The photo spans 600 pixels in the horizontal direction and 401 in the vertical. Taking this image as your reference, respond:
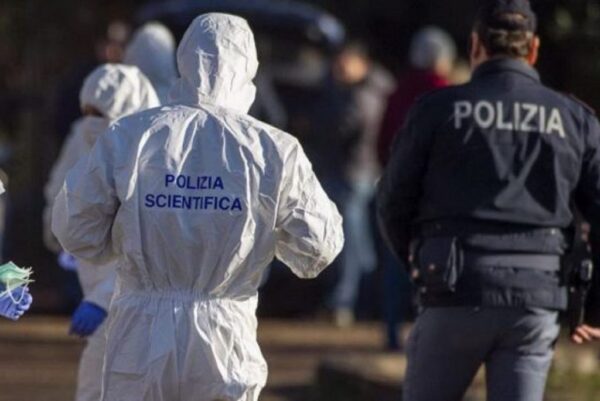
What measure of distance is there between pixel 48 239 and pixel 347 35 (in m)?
10.6

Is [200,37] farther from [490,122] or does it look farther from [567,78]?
[567,78]

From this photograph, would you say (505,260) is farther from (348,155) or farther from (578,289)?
(348,155)

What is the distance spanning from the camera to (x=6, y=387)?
1220cm

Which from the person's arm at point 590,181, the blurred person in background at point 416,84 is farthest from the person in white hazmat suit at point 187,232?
the blurred person in background at point 416,84

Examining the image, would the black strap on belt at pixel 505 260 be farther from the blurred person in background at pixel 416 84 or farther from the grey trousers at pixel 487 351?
the blurred person in background at pixel 416 84

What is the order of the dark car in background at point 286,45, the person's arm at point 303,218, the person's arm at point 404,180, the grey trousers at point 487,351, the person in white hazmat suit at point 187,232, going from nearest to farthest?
the person in white hazmat suit at point 187,232, the person's arm at point 303,218, the grey trousers at point 487,351, the person's arm at point 404,180, the dark car in background at point 286,45

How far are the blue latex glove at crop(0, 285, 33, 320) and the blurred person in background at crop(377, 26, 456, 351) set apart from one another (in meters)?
6.37

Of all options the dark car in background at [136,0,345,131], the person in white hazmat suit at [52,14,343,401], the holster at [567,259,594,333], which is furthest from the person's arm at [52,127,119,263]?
the dark car in background at [136,0,345,131]

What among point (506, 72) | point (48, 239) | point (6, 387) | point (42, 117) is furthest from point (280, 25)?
point (506, 72)

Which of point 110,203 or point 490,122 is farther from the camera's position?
point 490,122

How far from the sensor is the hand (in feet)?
24.0

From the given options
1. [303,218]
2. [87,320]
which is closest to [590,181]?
[303,218]

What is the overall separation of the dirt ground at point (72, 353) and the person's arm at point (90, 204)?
5.26 metres

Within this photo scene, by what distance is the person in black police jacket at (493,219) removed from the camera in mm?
7012
